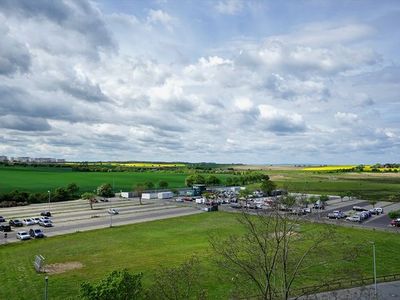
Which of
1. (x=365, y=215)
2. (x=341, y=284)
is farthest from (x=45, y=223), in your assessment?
(x=365, y=215)

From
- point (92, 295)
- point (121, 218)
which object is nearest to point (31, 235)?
point (121, 218)

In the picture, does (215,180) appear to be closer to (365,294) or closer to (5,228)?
(5,228)

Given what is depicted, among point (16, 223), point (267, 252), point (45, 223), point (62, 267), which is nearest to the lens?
point (267, 252)

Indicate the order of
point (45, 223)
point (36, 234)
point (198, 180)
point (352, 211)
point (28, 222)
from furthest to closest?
1. point (198, 180)
2. point (352, 211)
3. point (28, 222)
4. point (45, 223)
5. point (36, 234)

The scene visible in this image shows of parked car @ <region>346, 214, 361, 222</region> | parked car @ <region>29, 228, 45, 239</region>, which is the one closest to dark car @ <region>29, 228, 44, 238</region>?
parked car @ <region>29, 228, 45, 239</region>

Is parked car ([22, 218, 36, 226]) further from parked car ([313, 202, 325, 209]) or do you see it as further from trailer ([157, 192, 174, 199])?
parked car ([313, 202, 325, 209])
